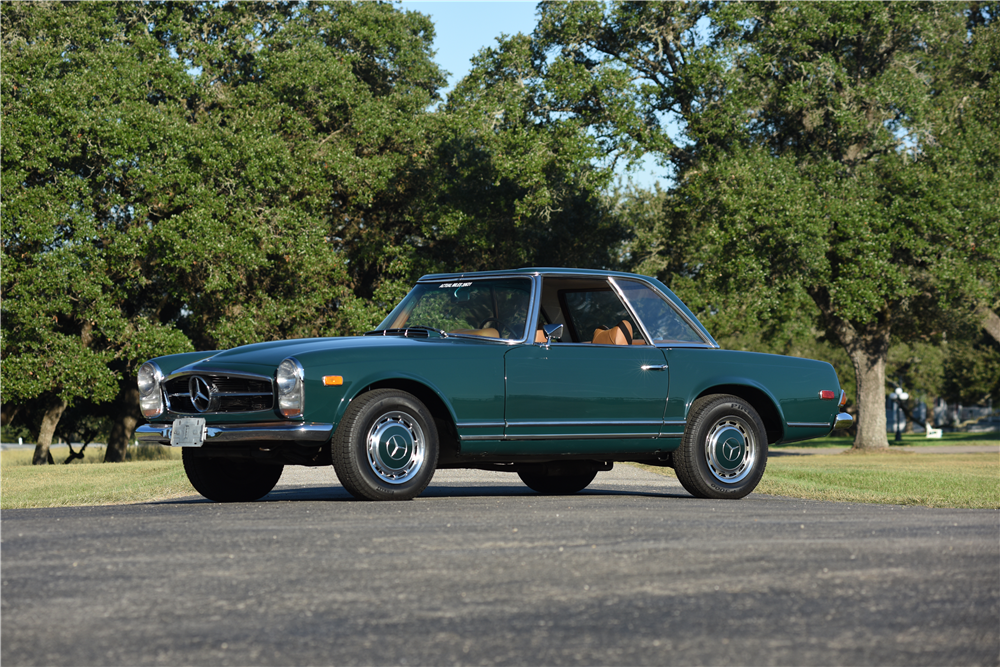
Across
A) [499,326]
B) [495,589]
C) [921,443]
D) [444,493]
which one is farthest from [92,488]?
[921,443]

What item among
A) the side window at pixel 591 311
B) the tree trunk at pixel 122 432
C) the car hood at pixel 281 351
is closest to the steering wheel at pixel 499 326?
the car hood at pixel 281 351

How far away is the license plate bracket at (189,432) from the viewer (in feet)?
26.4

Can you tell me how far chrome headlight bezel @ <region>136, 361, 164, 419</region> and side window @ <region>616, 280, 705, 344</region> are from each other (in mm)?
3814

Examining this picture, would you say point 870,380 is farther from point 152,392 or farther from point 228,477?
→ point 152,392

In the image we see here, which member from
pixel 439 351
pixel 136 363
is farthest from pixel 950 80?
pixel 439 351

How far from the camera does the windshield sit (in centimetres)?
916

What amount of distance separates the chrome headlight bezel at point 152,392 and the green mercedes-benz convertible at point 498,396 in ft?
0.05

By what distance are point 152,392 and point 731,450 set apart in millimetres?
4610

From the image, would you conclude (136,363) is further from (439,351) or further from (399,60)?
(439,351)

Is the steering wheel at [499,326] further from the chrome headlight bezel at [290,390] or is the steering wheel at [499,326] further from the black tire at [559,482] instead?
the black tire at [559,482]

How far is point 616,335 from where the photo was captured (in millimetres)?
9758

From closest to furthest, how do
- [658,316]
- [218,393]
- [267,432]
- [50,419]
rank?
[267,432], [218,393], [658,316], [50,419]

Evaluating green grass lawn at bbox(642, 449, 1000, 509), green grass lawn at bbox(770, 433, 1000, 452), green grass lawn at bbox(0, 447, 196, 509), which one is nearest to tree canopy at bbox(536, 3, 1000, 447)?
green grass lawn at bbox(642, 449, 1000, 509)

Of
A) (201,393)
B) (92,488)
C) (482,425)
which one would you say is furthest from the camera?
(92,488)
